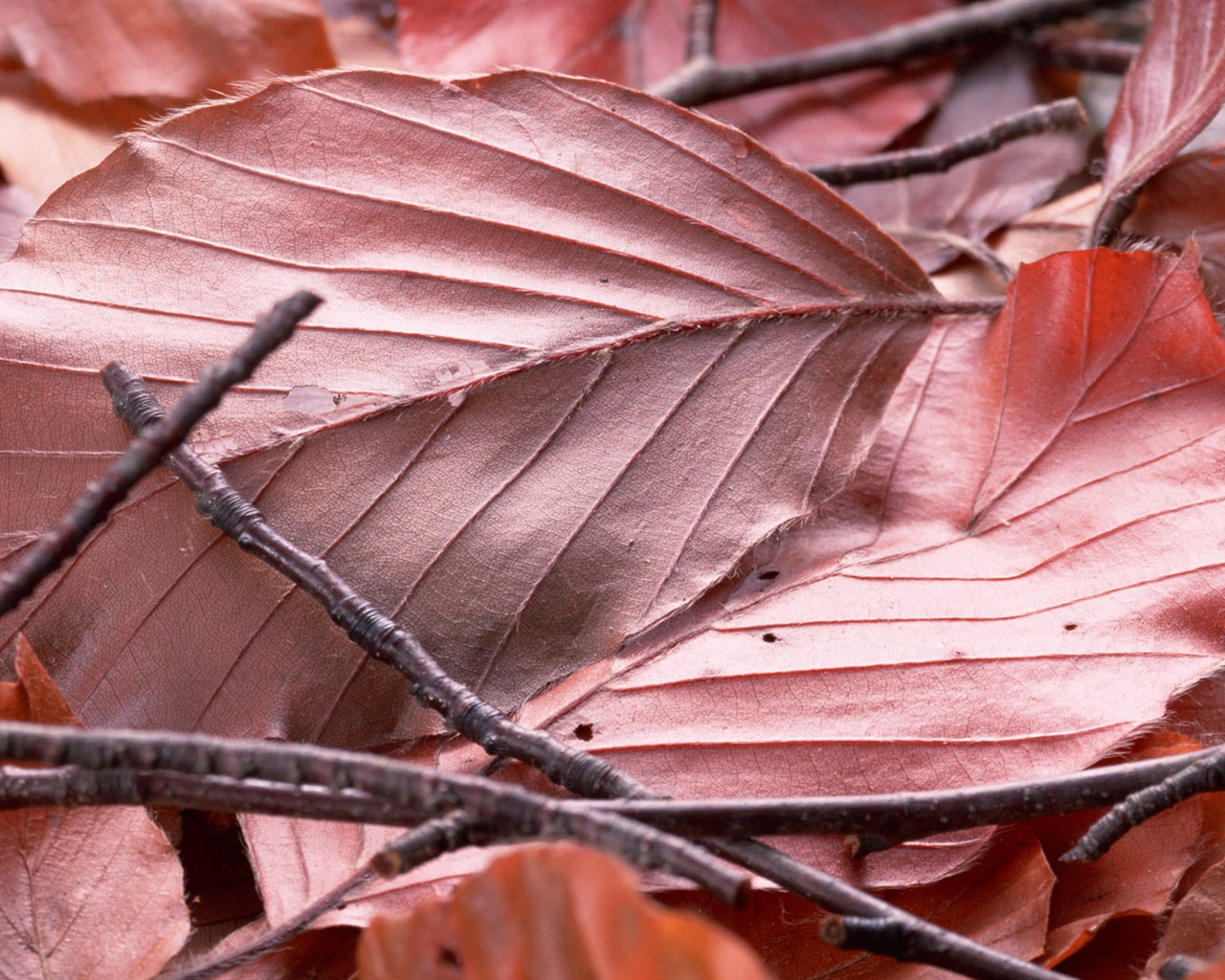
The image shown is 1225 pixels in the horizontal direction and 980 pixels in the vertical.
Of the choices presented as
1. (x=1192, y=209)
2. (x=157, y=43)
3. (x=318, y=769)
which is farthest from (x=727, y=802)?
(x=157, y=43)

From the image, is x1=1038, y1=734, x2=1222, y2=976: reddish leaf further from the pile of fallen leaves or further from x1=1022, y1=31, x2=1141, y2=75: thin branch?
x1=1022, y1=31, x2=1141, y2=75: thin branch

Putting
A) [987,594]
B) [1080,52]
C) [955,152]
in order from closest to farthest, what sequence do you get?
[987,594] → [955,152] → [1080,52]

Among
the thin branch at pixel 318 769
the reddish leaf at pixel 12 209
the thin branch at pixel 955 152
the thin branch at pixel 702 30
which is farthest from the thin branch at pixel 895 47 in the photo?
the thin branch at pixel 318 769

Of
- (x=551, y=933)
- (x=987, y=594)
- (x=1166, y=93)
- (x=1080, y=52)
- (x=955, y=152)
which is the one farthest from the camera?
(x=1080, y=52)

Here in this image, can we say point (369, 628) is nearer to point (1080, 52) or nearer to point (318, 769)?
point (318, 769)

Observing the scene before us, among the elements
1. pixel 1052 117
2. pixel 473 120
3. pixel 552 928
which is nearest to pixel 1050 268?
pixel 1052 117

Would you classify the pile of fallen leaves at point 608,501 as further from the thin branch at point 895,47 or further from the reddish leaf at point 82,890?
the thin branch at point 895,47
